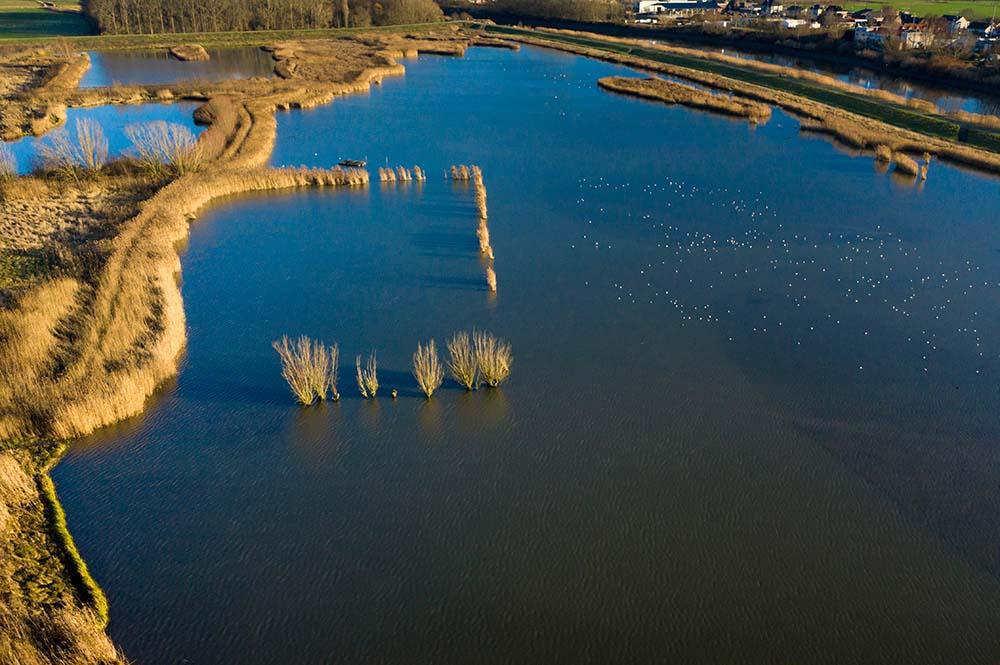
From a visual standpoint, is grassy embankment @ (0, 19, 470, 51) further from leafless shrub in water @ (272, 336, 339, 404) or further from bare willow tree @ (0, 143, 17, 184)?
leafless shrub in water @ (272, 336, 339, 404)

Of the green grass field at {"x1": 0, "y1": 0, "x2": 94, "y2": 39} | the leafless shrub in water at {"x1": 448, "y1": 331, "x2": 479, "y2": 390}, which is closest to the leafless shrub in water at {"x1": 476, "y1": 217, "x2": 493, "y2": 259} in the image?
the leafless shrub in water at {"x1": 448, "y1": 331, "x2": 479, "y2": 390}

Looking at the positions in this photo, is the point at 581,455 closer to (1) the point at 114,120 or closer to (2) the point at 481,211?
(2) the point at 481,211

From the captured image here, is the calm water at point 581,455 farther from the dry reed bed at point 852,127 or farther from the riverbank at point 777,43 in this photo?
the riverbank at point 777,43

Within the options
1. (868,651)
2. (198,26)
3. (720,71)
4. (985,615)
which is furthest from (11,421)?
(198,26)

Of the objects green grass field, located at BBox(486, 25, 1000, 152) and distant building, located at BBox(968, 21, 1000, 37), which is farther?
distant building, located at BBox(968, 21, 1000, 37)

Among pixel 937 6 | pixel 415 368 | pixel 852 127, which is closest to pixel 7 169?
pixel 415 368

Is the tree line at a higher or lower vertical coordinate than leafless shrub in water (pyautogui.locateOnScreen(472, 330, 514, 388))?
higher
